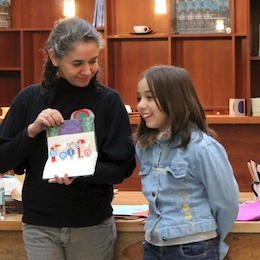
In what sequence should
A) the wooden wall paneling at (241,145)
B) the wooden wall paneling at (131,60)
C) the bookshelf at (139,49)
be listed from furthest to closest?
1. the wooden wall paneling at (131,60)
2. the bookshelf at (139,49)
3. the wooden wall paneling at (241,145)

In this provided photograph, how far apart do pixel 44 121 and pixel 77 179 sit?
0.68ft

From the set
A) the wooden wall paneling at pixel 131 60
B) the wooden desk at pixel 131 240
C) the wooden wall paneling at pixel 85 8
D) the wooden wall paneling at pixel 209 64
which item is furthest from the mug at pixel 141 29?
the wooden desk at pixel 131 240

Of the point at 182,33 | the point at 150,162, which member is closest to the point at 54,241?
the point at 150,162

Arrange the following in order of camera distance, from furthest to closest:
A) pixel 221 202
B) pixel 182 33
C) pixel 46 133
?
pixel 182 33, pixel 46 133, pixel 221 202

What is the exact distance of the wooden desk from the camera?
7.09 ft

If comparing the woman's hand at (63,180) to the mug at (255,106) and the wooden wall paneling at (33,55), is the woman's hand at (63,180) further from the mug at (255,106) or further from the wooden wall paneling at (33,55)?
the wooden wall paneling at (33,55)

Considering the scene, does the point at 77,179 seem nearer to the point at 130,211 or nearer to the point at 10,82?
the point at 130,211

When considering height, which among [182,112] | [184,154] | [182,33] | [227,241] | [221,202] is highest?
[182,33]

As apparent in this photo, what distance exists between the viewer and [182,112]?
1.88m

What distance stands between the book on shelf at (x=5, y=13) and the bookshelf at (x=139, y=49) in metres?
0.09

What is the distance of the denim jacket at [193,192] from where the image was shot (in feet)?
5.98

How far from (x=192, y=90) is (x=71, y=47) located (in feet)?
1.32

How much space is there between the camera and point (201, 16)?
5.94 metres

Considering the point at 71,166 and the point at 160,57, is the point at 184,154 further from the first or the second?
the point at 160,57
